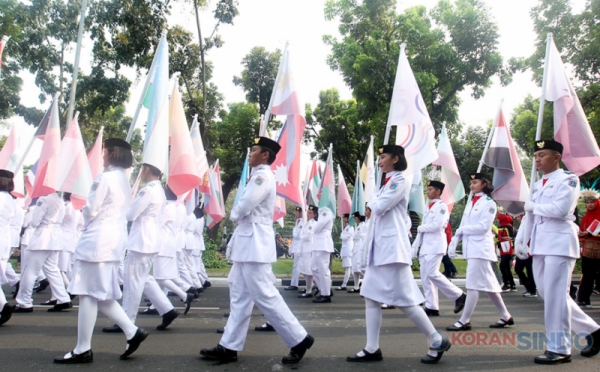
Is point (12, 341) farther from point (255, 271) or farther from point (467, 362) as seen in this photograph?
point (467, 362)

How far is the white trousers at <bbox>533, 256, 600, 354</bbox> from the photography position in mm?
4195

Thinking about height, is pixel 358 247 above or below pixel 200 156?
below

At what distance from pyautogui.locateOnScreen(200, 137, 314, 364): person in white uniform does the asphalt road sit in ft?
0.61

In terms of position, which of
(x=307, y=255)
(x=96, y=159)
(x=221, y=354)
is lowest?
(x=221, y=354)

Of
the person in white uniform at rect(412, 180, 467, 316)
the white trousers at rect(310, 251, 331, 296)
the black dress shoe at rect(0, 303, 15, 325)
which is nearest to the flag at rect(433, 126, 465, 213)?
the person in white uniform at rect(412, 180, 467, 316)

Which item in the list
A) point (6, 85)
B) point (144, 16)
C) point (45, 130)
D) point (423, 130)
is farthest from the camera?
point (6, 85)

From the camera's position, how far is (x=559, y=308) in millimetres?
4215

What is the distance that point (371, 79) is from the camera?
17.1 meters

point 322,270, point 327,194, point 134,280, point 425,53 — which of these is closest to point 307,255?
point 322,270

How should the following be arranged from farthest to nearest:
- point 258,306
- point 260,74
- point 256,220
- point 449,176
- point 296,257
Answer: point 260,74, point 296,257, point 449,176, point 256,220, point 258,306

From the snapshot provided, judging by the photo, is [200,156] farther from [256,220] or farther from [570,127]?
[570,127]

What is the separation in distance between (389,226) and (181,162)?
101 inches

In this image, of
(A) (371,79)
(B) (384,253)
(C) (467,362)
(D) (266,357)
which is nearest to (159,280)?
(D) (266,357)

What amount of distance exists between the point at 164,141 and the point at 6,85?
775 inches
